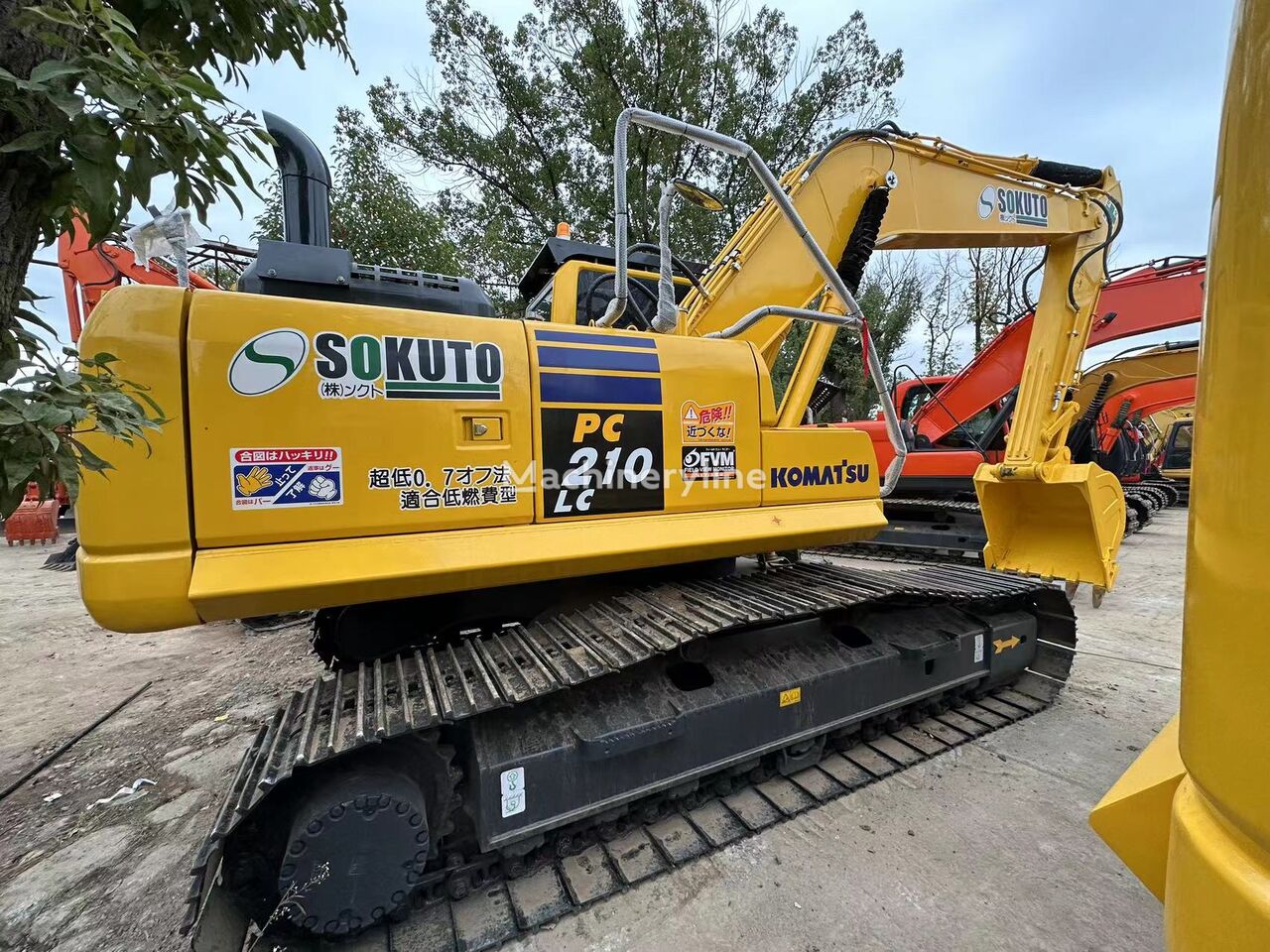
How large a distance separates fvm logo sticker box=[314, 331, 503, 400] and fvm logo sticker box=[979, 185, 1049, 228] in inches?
144

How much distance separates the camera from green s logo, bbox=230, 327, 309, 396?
5.34 feet

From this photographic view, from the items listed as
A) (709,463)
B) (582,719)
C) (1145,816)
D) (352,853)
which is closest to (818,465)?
(709,463)

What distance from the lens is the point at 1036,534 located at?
504 cm

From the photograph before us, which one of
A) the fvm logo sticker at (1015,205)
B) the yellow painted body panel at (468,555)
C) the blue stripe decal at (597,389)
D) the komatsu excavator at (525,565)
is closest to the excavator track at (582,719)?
the komatsu excavator at (525,565)

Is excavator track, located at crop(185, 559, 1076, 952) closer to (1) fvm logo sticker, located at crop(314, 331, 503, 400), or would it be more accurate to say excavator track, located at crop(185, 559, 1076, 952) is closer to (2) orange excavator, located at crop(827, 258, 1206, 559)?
(1) fvm logo sticker, located at crop(314, 331, 503, 400)

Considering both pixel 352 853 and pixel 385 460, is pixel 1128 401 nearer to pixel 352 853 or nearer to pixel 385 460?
pixel 385 460

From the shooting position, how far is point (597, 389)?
2.10 meters

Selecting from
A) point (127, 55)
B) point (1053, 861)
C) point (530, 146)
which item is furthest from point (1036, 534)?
point (530, 146)

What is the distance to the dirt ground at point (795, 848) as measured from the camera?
1834 mm

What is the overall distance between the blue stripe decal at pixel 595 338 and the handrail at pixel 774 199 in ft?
0.41

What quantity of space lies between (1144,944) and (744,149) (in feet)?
10.1

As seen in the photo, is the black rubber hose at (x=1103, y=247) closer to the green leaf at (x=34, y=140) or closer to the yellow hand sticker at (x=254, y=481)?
the yellow hand sticker at (x=254, y=481)

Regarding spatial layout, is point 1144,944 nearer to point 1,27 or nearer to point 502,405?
point 502,405

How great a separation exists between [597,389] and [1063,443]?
453 cm
